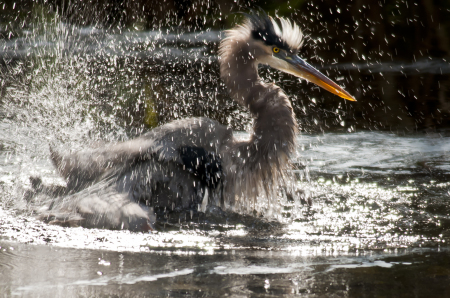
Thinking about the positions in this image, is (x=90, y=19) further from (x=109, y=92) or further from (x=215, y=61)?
(x=109, y=92)

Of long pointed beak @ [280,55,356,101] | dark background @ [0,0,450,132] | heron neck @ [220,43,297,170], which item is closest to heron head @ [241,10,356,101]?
long pointed beak @ [280,55,356,101]

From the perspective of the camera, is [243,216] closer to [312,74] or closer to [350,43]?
[312,74]

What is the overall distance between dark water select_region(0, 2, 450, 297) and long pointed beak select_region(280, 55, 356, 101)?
691 mm

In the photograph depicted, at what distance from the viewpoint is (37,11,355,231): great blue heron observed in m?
3.91

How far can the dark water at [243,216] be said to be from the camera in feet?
8.25

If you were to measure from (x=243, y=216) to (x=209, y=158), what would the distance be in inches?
19.6

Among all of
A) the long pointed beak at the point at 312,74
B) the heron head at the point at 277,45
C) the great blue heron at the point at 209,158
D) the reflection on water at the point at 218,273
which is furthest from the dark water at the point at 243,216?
the heron head at the point at 277,45

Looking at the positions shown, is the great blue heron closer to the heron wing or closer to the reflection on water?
the heron wing

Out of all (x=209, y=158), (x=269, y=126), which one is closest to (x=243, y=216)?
(x=209, y=158)

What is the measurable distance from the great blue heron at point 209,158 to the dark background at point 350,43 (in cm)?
196

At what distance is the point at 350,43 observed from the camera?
10758 mm

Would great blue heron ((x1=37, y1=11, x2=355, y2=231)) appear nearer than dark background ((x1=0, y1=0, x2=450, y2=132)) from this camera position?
Yes

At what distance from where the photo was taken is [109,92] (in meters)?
8.38

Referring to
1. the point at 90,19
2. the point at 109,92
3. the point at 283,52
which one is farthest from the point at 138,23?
the point at 283,52
